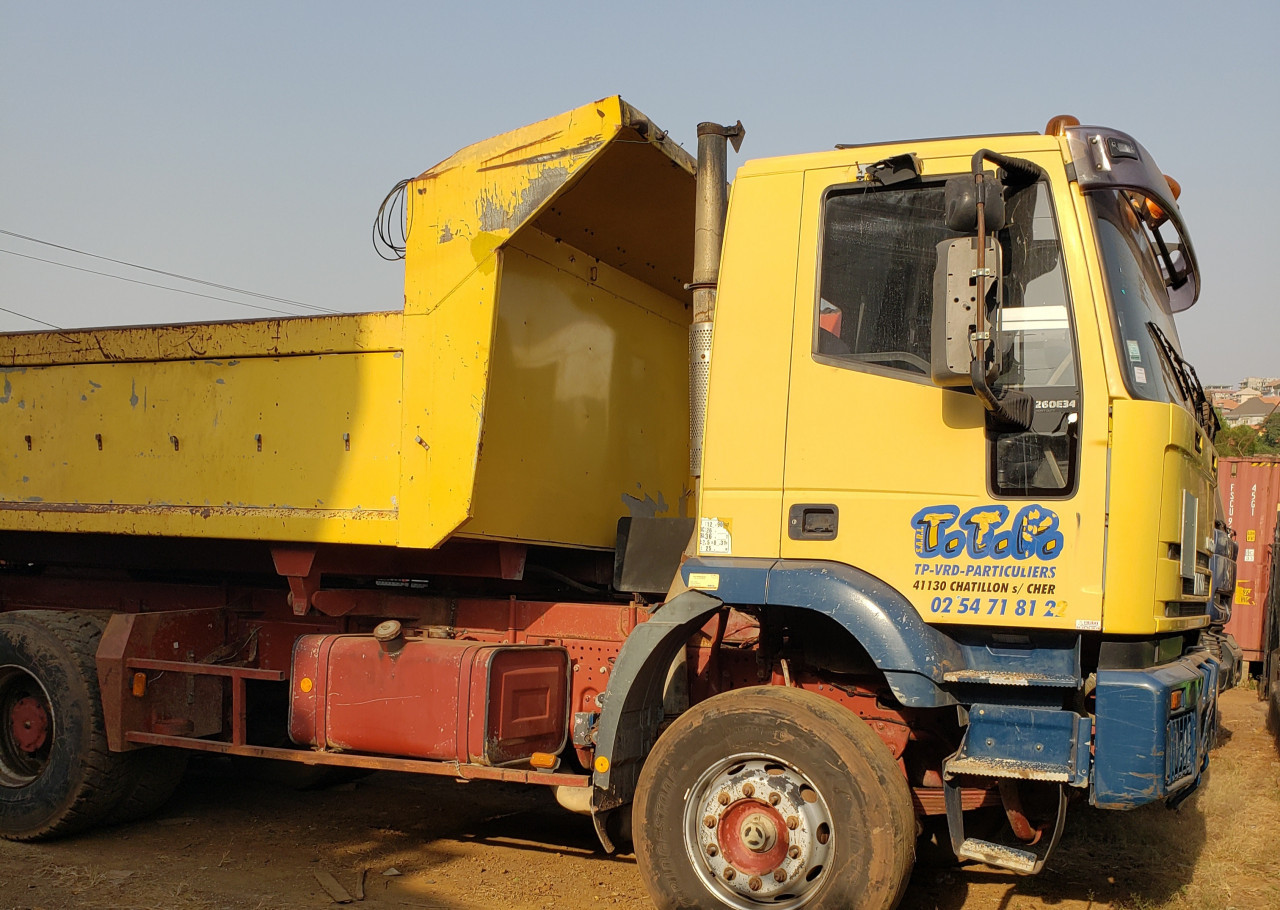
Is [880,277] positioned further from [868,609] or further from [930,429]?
[868,609]

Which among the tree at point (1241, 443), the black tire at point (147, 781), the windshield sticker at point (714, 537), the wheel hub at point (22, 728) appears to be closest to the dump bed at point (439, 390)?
the wheel hub at point (22, 728)

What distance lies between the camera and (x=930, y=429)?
155 inches

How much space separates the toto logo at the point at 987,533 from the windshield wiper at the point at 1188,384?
92cm

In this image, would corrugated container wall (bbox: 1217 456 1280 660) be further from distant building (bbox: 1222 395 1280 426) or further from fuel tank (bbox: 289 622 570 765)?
distant building (bbox: 1222 395 1280 426)

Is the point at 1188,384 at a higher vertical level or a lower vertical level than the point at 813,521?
higher

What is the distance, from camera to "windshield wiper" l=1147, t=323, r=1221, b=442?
429 centimetres

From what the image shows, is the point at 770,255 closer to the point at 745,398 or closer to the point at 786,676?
the point at 745,398

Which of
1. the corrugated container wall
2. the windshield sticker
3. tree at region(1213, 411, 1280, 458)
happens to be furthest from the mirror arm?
tree at region(1213, 411, 1280, 458)

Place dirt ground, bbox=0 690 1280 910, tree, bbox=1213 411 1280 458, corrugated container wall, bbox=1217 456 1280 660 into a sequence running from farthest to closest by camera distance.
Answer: tree, bbox=1213 411 1280 458, corrugated container wall, bbox=1217 456 1280 660, dirt ground, bbox=0 690 1280 910

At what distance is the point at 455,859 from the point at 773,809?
215 cm

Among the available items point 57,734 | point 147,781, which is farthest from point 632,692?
point 57,734

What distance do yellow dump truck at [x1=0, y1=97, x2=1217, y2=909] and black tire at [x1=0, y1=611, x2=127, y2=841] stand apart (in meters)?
0.02

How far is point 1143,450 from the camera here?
367 cm

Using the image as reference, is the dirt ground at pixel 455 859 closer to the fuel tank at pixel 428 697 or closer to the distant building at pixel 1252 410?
the fuel tank at pixel 428 697
